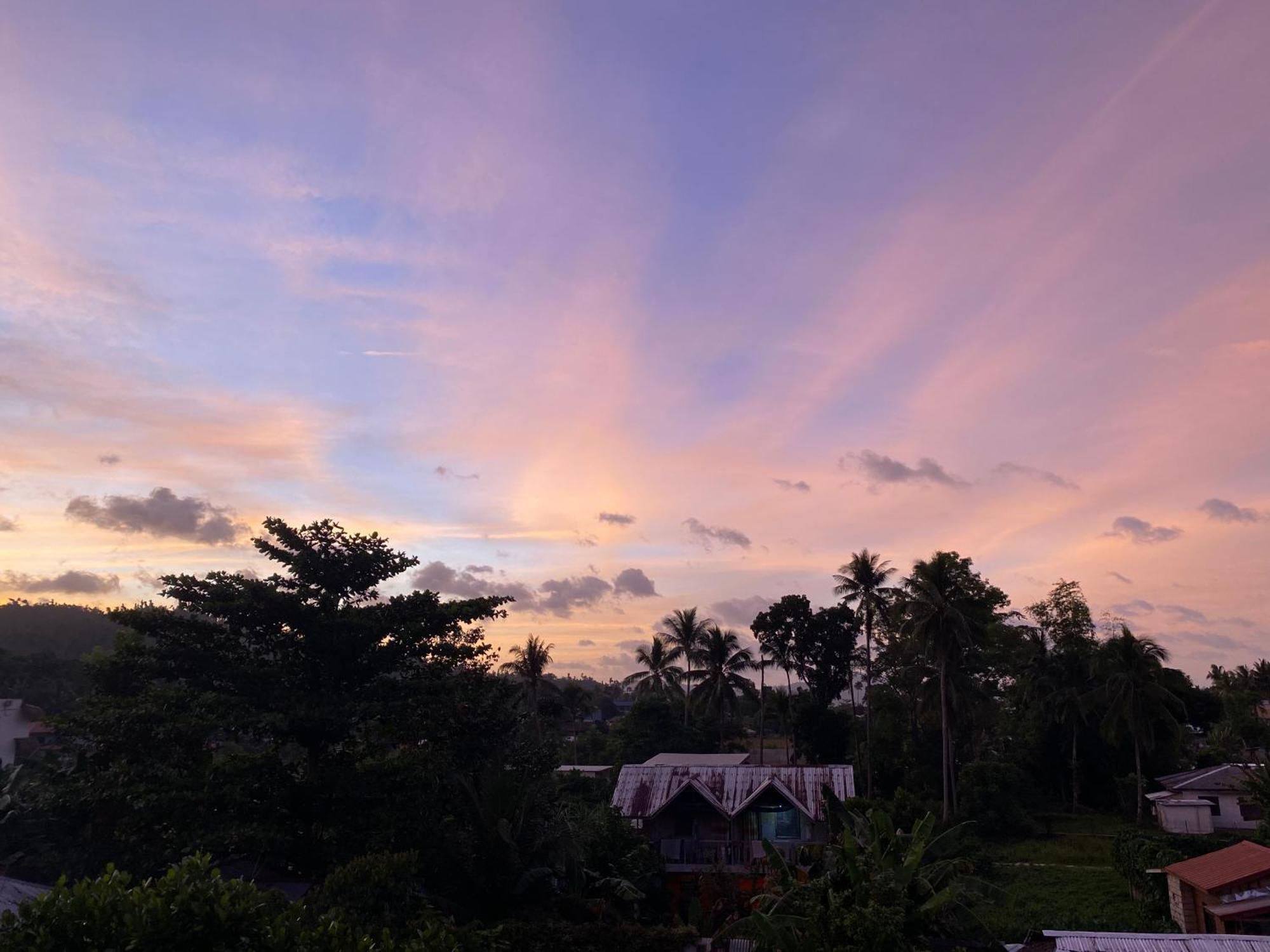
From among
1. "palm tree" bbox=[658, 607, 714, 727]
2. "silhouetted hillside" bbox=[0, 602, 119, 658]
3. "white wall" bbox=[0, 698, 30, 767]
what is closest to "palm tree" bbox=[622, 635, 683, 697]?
"palm tree" bbox=[658, 607, 714, 727]

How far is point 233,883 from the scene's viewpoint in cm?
915

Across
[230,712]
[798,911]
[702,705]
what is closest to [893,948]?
[798,911]

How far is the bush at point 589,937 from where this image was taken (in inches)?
640

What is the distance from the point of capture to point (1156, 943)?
16.1m

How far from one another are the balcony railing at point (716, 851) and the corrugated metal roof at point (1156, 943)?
18253 millimetres

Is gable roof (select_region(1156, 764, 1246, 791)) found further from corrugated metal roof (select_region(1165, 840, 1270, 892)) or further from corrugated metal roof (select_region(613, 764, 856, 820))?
corrugated metal roof (select_region(1165, 840, 1270, 892))

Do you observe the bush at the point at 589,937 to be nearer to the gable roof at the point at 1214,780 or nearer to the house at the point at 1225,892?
the house at the point at 1225,892

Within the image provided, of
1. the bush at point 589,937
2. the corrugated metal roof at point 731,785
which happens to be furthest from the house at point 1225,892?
the bush at point 589,937

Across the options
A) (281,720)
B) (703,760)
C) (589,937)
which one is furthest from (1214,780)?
(281,720)

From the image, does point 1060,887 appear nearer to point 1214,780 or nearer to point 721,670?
point 1214,780

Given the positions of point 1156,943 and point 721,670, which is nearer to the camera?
point 1156,943

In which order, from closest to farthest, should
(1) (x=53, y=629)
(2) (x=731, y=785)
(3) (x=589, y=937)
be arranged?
(3) (x=589, y=937)
(2) (x=731, y=785)
(1) (x=53, y=629)

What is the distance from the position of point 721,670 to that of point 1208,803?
29404 millimetres

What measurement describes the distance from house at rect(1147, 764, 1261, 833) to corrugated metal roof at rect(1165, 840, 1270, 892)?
17.0 m
